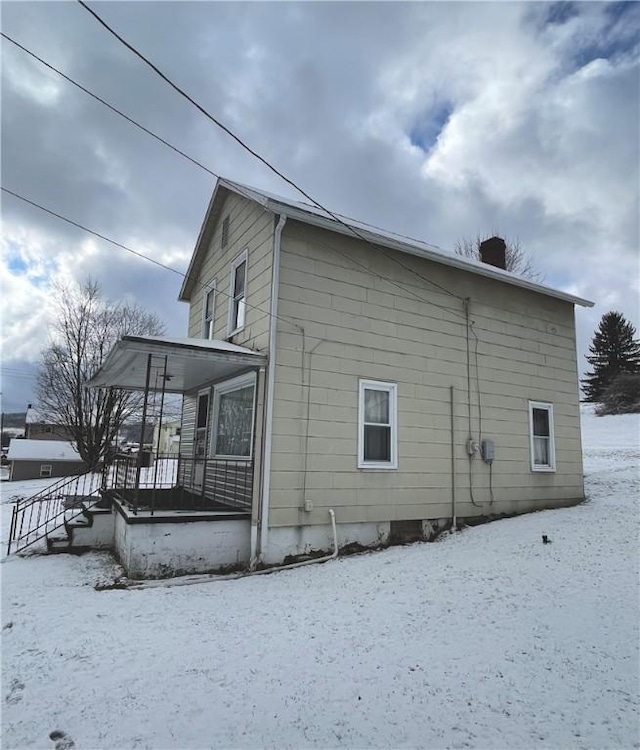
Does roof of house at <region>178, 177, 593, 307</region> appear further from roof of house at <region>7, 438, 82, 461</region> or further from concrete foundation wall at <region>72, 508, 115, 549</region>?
roof of house at <region>7, 438, 82, 461</region>

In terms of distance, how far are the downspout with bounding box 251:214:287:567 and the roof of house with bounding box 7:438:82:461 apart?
1316 inches

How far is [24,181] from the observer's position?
684 cm

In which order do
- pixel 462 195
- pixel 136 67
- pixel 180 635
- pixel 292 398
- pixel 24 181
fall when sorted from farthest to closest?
1. pixel 462 195
2. pixel 292 398
3. pixel 24 181
4. pixel 136 67
5. pixel 180 635

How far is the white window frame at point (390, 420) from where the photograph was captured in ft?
27.2

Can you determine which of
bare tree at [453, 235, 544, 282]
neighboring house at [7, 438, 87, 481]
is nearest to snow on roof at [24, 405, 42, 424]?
neighboring house at [7, 438, 87, 481]

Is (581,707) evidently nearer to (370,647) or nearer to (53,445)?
(370,647)

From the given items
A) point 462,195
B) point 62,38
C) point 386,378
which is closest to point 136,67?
point 62,38

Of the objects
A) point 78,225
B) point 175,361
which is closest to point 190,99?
point 78,225

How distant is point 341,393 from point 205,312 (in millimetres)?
4818

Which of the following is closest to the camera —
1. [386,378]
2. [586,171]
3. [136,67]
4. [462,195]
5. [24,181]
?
[136,67]

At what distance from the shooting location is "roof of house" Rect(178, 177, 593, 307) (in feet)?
26.4

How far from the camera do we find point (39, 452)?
36.5 m

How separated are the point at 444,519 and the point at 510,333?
4.29 metres

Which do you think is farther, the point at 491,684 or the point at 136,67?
the point at 136,67
